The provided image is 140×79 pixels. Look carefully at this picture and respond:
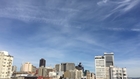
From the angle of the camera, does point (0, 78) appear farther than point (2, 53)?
No

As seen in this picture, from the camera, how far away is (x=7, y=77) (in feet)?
516

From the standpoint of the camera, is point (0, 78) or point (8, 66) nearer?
point (0, 78)

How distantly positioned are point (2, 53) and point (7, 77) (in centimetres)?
2552

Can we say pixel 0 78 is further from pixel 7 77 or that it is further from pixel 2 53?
pixel 2 53

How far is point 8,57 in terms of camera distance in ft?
537

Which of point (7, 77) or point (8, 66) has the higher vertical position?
point (8, 66)

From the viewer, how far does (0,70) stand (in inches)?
6117

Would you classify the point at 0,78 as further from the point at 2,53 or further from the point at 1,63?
the point at 2,53

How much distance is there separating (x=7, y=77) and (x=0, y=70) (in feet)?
31.6

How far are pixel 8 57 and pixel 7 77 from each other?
20.0 m

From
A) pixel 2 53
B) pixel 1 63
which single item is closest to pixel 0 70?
pixel 1 63

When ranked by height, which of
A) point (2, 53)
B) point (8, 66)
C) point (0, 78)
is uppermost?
point (2, 53)

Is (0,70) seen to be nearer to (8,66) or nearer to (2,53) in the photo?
(8,66)

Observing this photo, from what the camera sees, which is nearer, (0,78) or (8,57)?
(0,78)
